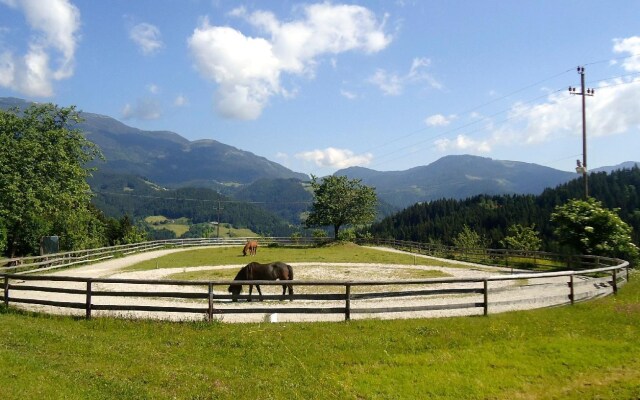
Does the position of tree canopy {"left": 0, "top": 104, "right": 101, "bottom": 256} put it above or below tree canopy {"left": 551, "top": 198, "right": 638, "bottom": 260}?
above

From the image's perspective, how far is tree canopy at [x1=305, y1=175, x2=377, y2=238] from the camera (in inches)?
2685

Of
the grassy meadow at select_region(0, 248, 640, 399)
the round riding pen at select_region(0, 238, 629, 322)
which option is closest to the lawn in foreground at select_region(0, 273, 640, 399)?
the grassy meadow at select_region(0, 248, 640, 399)

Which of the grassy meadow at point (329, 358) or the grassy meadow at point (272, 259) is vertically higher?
the grassy meadow at point (329, 358)

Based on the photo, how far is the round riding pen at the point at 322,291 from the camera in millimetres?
12695

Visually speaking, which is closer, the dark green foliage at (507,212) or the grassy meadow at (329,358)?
the grassy meadow at (329,358)

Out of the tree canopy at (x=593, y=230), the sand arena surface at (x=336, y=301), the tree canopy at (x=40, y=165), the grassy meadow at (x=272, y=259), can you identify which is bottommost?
the grassy meadow at (x=272, y=259)

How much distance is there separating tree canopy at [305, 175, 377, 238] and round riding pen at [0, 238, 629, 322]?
26.2m

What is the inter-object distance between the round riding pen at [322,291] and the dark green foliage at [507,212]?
84987 mm

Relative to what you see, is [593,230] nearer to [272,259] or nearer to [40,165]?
[272,259]

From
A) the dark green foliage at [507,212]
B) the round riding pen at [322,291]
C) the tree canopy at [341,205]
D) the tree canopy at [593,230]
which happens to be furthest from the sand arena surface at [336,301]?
the dark green foliage at [507,212]

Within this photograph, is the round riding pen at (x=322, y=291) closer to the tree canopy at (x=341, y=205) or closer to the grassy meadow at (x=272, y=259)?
the grassy meadow at (x=272, y=259)

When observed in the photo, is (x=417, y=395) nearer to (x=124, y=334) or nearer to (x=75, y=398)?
(x=75, y=398)

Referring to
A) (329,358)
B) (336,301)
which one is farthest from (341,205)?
(329,358)

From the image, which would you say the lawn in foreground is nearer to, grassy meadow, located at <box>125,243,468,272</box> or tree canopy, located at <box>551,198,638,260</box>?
tree canopy, located at <box>551,198,638,260</box>
